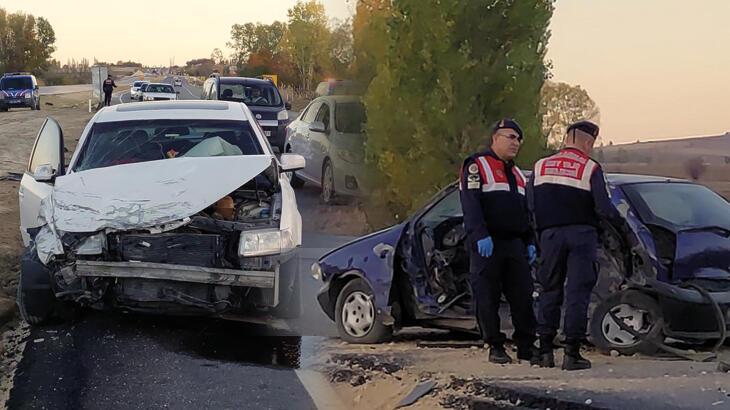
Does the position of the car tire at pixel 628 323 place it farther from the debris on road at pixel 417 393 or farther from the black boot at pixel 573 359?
the debris on road at pixel 417 393

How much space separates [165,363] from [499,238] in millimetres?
2560

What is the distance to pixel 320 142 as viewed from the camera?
52.0ft

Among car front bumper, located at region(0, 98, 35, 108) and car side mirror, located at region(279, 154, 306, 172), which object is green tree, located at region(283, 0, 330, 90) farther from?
car side mirror, located at region(279, 154, 306, 172)

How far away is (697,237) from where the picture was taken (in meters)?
6.28

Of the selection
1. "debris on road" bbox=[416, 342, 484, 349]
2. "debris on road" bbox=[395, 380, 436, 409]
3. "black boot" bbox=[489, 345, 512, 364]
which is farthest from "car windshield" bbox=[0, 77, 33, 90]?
"debris on road" bbox=[395, 380, 436, 409]

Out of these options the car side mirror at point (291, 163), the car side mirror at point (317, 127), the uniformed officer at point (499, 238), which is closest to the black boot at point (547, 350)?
the uniformed officer at point (499, 238)

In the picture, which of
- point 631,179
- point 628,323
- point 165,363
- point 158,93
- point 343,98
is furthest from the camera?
point 158,93

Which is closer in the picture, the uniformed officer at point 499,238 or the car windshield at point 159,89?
the uniformed officer at point 499,238

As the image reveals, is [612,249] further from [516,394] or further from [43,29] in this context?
[43,29]

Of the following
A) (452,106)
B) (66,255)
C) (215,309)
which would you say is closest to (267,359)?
(215,309)

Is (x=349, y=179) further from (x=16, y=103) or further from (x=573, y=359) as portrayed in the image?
(x=16, y=103)

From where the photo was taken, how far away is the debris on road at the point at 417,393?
5.56 meters

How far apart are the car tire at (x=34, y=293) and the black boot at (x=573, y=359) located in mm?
4204

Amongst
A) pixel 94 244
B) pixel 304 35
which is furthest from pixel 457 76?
pixel 304 35
